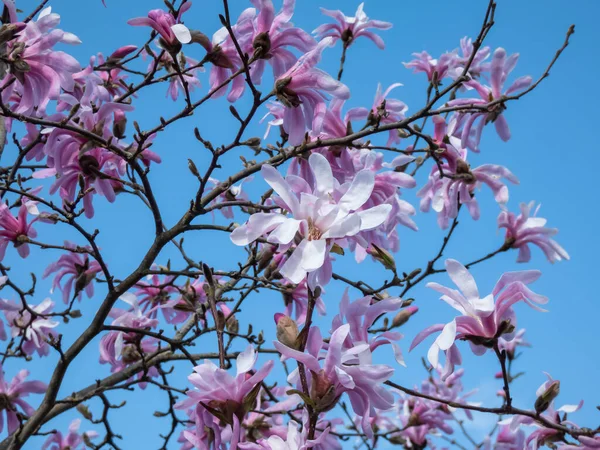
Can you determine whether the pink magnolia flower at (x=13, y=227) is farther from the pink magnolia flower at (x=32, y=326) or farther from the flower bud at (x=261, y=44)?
the flower bud at (x=261, y=44)

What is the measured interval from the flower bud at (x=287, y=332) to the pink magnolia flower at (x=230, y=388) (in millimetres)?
49

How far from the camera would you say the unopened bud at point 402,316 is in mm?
1713

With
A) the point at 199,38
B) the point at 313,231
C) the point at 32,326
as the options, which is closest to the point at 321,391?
the point at 313,231

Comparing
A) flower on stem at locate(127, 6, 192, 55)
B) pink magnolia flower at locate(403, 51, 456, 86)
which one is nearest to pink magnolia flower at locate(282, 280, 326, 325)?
flower on stem at locate(127, 6, 192, 55)

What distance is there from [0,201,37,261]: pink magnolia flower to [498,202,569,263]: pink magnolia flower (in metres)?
2.04

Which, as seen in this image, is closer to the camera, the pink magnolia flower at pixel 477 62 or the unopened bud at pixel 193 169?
the unopened bud at pixel 193 169

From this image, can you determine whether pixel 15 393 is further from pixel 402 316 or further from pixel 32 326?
pixel 402 316

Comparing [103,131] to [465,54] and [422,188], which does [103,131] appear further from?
[465,54]

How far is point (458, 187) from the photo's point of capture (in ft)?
8.60

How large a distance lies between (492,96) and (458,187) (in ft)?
1.33

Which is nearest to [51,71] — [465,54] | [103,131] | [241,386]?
[103,131]

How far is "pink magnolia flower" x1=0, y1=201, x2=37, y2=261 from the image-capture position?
2.32 metres

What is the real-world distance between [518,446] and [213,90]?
1.89 m

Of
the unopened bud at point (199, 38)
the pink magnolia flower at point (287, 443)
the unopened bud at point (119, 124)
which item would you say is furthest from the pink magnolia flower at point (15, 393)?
the pink magnolia flower at point (287, 443)
